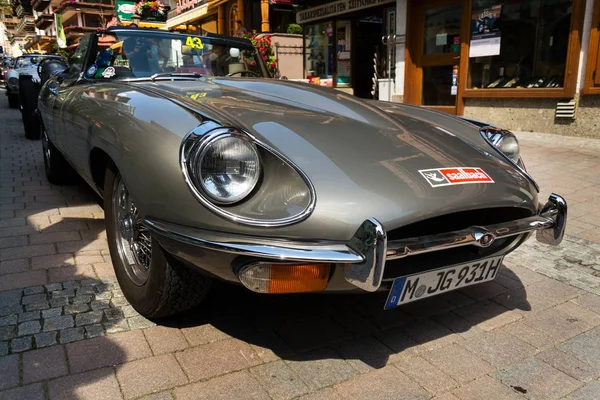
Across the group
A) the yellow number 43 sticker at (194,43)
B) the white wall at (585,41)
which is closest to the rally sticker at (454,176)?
the yellow number 43 sticker at (194,43)

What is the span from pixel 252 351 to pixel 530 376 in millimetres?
1150

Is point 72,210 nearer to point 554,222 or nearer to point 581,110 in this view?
point 554,222

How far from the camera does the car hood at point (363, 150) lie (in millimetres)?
1802

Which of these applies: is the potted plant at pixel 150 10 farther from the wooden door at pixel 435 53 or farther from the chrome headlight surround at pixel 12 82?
the wooden door at pixel 435 53

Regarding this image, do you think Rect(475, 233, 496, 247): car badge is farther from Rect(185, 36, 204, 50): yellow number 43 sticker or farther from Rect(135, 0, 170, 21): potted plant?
Rect(135, 0, 170, 21): potted plant

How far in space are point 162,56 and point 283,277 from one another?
2210 mm

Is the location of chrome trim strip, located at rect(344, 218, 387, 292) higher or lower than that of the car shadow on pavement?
higher

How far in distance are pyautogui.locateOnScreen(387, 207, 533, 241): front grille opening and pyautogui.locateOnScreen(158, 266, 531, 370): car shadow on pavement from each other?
54 centimetres

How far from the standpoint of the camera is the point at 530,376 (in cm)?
197

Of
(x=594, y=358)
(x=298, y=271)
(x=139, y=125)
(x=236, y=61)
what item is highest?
(x=236, y=61)

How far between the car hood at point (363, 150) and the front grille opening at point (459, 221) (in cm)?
7

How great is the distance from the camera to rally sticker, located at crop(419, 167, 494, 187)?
6.40 feet

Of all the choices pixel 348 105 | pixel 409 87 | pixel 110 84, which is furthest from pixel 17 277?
pixel 409 87

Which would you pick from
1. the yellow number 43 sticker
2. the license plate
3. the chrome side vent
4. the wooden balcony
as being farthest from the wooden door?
the wooden balcony
